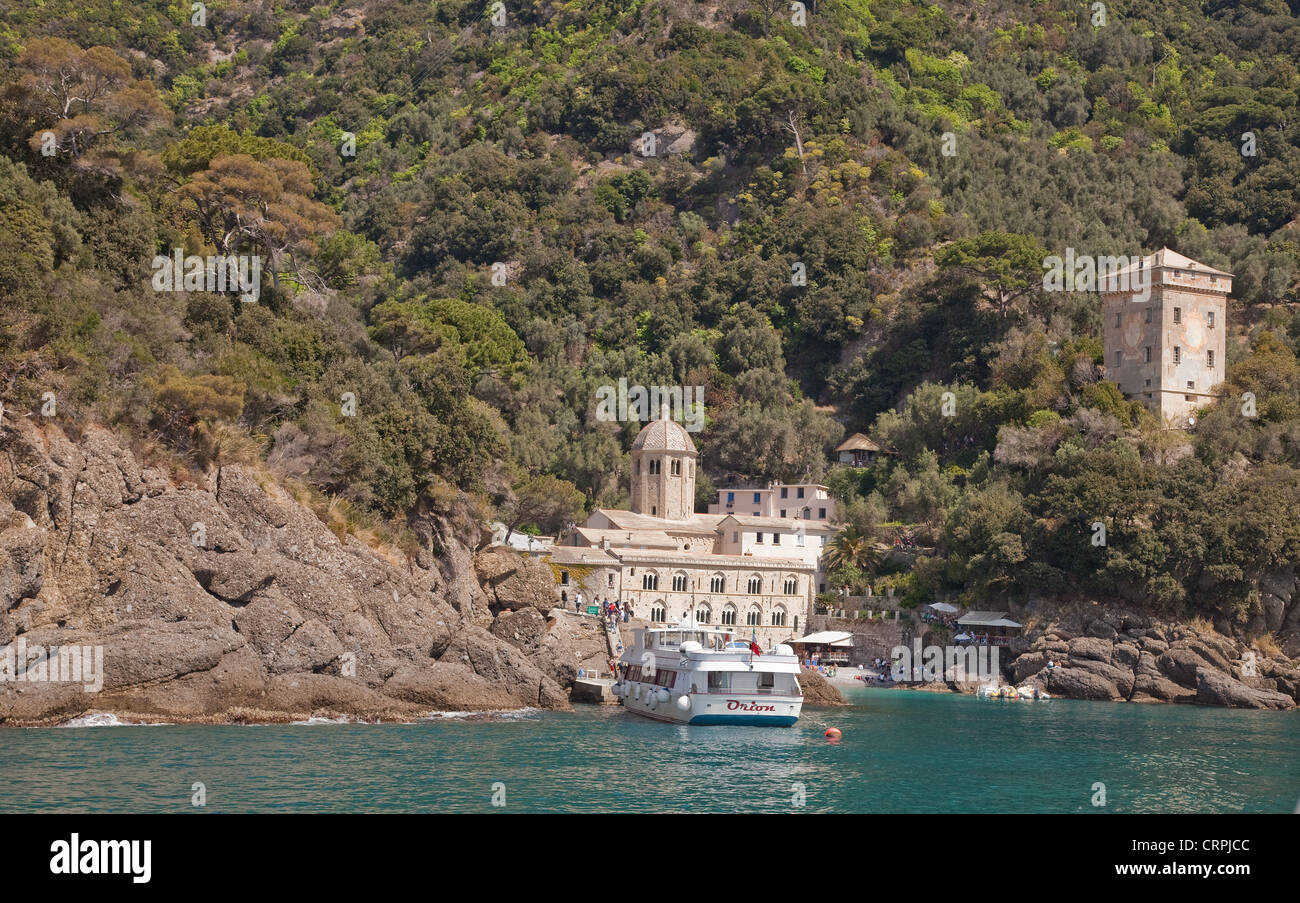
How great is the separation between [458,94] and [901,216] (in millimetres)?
56674

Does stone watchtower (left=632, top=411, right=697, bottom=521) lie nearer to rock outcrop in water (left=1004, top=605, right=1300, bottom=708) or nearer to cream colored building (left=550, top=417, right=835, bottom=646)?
cream colored building (left=550, top=417, right=835, bottom=646)

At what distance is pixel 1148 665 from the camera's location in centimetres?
6856

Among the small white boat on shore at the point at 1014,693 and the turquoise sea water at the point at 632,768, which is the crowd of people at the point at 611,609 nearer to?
the small white boat on shore at the point at 1014,693

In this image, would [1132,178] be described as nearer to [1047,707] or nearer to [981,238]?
[981,238]

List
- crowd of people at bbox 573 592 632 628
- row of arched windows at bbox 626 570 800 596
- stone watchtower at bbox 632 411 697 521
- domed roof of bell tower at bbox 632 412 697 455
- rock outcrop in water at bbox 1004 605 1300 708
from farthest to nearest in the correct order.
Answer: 1. domed roof of bell tower at bbox 632 412 697 455
2. stone watchtower at bbox 632 411 697 521
3. row of arched windows at bbox 626 570 800 596
4. crowd of people at bbox 573 592 632 628
5. rock outcrop in water at bbox 1004 605 1300 708

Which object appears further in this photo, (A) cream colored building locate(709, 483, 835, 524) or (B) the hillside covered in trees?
(A) cream colored building locate(709, 483, 835, 524)

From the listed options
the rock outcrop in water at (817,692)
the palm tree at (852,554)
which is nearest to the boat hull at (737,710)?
the rock outcrop in water at (817,692)

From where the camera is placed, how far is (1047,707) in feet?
207

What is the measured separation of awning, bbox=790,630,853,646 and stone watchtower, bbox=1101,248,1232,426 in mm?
22584

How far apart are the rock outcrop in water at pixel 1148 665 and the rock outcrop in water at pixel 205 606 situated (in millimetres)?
30780

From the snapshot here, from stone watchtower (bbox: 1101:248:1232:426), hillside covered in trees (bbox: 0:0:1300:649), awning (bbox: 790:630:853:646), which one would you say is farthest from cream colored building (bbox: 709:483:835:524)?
stone watchtower (bbox: 1101:248:1232:426)

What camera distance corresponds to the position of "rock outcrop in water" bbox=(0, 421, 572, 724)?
1516 inches

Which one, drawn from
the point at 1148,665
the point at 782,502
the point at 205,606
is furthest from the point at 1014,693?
the point at 205,606
